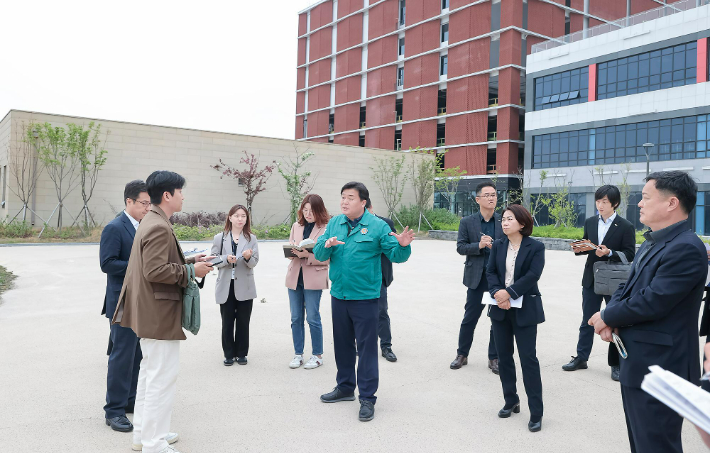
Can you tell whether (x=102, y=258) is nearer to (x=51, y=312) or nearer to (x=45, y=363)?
(x=45, y=363)

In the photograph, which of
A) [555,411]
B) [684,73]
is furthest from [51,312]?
[684,73]

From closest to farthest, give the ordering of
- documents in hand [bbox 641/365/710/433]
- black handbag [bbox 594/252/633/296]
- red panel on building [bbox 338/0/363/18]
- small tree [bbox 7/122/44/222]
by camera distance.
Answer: documents in hand [bbox 641/365/710/433] < black handbag [bbox 594/252/633/296] < small tree [bbox 7/122/44/222] < red panel on building [bbox 338/0/363/18]

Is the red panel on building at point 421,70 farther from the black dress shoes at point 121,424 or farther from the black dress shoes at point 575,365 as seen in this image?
the black dress shoes at point 121,424

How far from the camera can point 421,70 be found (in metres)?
44.2

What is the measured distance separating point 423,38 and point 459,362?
4257cm

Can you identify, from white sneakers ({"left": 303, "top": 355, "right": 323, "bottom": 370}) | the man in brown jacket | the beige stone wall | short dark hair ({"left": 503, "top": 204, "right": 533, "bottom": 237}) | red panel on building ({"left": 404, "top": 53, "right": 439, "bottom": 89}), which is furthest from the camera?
red panel on building ({"left": 404, "top": 53, "right": 439, "bottom": 89})

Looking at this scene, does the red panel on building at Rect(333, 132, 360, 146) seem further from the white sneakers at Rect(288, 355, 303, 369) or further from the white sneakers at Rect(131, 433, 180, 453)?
the white sneakers at Rect(131, 433, 180, 453)

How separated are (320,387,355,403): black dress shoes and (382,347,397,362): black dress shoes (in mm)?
1186

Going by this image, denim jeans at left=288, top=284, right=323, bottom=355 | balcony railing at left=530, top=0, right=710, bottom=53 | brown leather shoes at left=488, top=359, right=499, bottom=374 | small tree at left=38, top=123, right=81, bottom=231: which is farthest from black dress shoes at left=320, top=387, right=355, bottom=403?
balcony railing at left=530, top=0, right=710, bottom=53

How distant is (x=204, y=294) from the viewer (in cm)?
938

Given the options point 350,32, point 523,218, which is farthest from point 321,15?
point 523,218

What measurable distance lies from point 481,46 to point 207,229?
27.8 m

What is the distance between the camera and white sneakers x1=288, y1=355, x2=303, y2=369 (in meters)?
5.25

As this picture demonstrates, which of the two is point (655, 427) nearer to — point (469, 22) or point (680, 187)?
point (680, 187)
